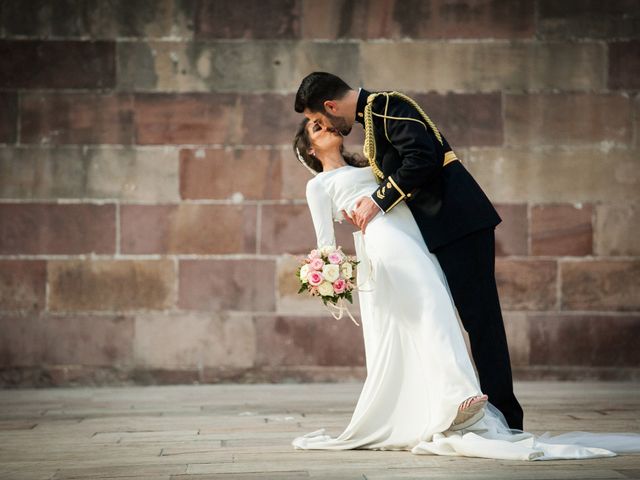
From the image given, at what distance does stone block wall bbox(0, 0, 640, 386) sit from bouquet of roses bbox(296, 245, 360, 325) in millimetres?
2869

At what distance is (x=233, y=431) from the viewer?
4.98m

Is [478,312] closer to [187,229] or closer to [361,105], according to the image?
[361,105]

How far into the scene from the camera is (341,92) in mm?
4398

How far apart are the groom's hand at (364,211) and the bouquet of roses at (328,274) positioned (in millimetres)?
196

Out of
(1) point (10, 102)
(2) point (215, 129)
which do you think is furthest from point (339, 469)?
(1) point (10, 102)

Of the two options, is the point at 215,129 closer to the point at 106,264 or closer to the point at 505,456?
the point at 106,264

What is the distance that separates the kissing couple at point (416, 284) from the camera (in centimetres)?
413

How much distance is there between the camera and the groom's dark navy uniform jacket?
13.8 ft

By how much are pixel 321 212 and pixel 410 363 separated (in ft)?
2.50

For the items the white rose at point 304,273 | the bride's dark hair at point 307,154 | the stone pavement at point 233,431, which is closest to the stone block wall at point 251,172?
the stone pavement at point 233,431

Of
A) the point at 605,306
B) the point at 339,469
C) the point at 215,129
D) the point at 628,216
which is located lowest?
the point at 339,469

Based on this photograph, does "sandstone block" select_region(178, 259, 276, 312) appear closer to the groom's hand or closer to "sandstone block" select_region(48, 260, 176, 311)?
"sandstone block" select_region(48, 260, 176, 311)

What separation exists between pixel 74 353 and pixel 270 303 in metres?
1.42

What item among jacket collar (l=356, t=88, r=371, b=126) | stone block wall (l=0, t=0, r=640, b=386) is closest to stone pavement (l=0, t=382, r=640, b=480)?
stone block wall (l=0, t=0, r=640, b=386)
